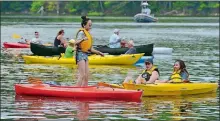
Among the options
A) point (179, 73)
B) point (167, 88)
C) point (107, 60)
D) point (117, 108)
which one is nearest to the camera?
point (117, 108)

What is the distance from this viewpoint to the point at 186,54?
130ft

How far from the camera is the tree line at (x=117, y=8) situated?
145 metres

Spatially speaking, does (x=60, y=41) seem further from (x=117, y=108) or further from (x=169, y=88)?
(x=117, y=108)

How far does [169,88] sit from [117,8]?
127 metres

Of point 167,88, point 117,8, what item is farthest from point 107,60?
point 117,8

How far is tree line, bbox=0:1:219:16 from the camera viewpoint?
14462 cm

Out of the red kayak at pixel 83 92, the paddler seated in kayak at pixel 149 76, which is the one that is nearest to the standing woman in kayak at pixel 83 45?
the red kayak at pixel 83 92

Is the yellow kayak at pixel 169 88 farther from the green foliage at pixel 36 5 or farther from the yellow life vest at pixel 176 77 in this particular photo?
the green foliage at pixel 36 5

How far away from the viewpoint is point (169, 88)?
20703mm

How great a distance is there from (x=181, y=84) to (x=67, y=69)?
8789 millimetres

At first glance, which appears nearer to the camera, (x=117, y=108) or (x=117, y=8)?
(x=117, y=108)

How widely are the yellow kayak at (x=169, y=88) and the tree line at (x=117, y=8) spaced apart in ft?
398

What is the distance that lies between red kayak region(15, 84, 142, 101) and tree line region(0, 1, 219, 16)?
403ft

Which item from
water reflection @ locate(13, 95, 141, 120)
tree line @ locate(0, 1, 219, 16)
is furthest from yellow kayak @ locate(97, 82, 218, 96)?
tree line @ locate(0, 1, 219, 16)
